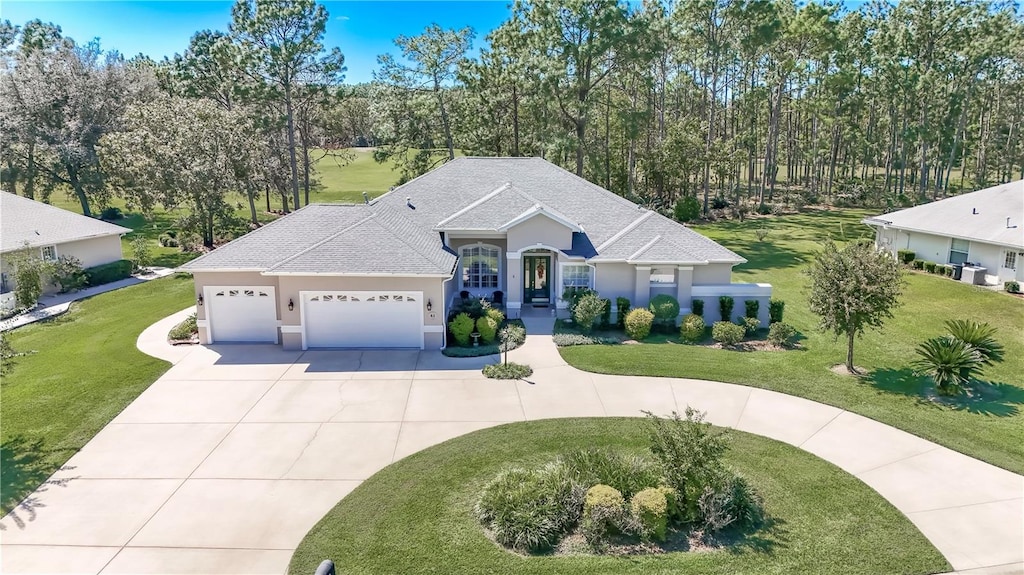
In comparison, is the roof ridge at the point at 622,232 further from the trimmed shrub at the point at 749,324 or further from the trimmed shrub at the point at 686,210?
the trimmed shrub at the point at 686,210

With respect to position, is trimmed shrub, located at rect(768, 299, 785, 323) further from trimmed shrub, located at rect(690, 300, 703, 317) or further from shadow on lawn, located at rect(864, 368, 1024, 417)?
shadow on lawn, located at rect(864, 368, 1024, 417)

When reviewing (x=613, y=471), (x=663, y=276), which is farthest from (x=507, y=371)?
(x=663, y=276)

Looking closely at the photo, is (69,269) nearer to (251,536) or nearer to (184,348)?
(184,348)

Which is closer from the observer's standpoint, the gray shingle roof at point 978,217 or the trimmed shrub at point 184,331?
the trimmed shrub at point 184,331

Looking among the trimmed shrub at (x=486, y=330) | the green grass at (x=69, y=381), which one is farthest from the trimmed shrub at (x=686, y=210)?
the green grass at (x=69, y=381)

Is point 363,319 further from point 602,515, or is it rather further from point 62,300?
point 62,300

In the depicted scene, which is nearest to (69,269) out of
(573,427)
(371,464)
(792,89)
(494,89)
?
(371,464)
